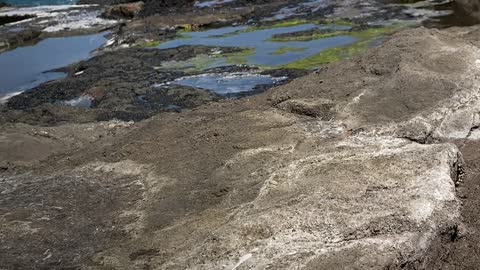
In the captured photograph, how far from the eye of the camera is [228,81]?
18.0 m

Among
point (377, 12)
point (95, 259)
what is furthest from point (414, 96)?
point (377, 12)

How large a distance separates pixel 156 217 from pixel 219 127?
2.66m

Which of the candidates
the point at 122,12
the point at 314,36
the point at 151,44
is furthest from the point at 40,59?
the point at 314,36

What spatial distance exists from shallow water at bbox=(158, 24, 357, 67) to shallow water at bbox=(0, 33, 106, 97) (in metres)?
4.03

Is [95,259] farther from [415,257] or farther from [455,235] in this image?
[455,235]

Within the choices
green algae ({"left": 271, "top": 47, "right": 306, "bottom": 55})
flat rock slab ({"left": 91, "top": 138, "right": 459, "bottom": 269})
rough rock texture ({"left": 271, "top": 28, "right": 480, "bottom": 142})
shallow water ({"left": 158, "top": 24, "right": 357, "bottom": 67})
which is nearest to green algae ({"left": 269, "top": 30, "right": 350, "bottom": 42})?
shallow water ({"left": 158, "top": 24, "right": 357, "bottom": 67})

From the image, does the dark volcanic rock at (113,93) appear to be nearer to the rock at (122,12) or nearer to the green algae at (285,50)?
the green algae at (285,50)

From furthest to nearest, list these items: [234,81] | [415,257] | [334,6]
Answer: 1. [334,6]
2. [234,81]
3. [415,257]

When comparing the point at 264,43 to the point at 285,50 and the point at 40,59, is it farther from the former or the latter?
the point at 40,59

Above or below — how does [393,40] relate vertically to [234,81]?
above

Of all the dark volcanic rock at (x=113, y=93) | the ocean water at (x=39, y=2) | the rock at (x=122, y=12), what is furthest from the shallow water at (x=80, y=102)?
the ocean water at (x=39, y=2)

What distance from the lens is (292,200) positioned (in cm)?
662

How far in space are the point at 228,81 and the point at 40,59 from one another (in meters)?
11.6

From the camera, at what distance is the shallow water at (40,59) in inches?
861
